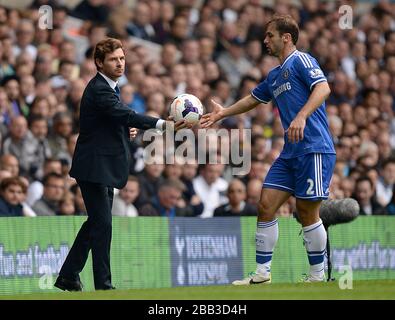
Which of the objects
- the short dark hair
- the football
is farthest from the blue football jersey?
the short dark hair

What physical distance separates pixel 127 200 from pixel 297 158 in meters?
5.30

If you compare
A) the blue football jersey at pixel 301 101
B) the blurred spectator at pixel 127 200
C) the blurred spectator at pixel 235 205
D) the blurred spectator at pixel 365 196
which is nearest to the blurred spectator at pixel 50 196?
the blurred spectator at pixel 127 200

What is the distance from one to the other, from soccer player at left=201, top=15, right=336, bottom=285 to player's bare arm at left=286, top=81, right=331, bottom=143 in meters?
0.05

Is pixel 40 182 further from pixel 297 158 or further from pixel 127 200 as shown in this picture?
pixel 297 158

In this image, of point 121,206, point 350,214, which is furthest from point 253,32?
point 350,214

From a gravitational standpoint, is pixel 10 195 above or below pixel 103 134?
below

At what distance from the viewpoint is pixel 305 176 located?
12.5 m

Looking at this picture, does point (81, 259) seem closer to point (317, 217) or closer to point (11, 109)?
point (317, 217)

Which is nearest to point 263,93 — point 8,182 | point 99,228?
point 99,228

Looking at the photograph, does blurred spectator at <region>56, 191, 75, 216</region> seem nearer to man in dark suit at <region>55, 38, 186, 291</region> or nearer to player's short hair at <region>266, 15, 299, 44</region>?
man in dark suit at <region>55, 38, 186, 291</region>

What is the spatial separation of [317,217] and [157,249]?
3.69m

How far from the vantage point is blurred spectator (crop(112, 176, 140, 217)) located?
56.9 feet

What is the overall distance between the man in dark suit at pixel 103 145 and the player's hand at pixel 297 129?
4.15ft

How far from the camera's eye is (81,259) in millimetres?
12719
